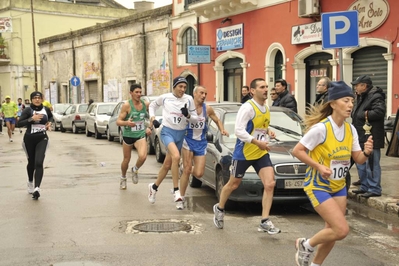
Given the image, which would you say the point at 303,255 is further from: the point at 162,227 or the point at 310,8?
the point at 310,8

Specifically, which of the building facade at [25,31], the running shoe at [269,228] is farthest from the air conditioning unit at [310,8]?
the building facade at [25,31]

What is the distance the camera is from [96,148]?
19.1 m

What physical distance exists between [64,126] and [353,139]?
87.3ft

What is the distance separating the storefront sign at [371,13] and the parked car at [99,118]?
10661 mm

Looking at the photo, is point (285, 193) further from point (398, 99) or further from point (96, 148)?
point (96, 148)

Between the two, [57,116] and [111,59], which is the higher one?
[111,59]

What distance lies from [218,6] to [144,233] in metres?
18.7

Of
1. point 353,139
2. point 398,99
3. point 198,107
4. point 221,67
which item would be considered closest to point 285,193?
point 198,107

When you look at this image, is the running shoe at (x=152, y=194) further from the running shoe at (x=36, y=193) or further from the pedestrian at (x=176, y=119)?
the running shoe at (x=36, y=193)

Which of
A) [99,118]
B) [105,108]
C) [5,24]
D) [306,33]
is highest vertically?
[5,24]

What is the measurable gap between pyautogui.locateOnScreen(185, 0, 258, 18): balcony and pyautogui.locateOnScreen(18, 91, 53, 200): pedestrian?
14348 mm

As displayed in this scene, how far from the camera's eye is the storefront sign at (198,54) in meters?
24.7

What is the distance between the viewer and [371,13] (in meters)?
16.8

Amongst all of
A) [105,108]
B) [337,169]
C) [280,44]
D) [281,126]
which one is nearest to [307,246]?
[337,169]
